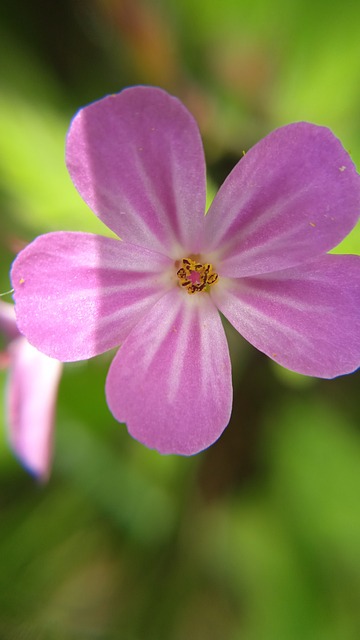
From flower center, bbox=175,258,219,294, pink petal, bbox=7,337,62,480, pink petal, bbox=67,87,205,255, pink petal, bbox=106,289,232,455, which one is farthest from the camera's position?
pink petal, bbox=7,337,62,480

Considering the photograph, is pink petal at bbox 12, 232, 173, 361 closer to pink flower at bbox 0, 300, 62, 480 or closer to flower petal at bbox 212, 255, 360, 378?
flower petal at bbox 212, 255, 360, 378

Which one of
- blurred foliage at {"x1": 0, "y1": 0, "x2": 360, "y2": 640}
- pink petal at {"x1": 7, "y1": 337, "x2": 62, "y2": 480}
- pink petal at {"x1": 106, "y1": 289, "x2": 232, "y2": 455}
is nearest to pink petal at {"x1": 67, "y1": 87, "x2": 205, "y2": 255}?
pink petal at {"x1": 106, "y1": 289, "x2": 232, "y2": 455}

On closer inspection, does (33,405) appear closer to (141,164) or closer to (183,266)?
(183,266)

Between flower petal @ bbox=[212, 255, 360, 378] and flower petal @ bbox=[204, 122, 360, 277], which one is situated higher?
flower petal @ bbox=[204, 122, 360, 277]

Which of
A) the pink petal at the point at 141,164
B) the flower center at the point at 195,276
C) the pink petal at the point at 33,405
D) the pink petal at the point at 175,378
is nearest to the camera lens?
Result: the pink petal at the point at 141,164

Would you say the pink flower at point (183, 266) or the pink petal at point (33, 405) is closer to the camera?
the pink flower at point (183, 266)

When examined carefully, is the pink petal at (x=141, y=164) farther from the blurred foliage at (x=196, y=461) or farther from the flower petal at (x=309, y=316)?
the blurred foliage at (x=196, y=461)

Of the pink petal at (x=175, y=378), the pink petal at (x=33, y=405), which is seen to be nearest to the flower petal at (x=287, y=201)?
the pink petal at (x=175, y=378)
